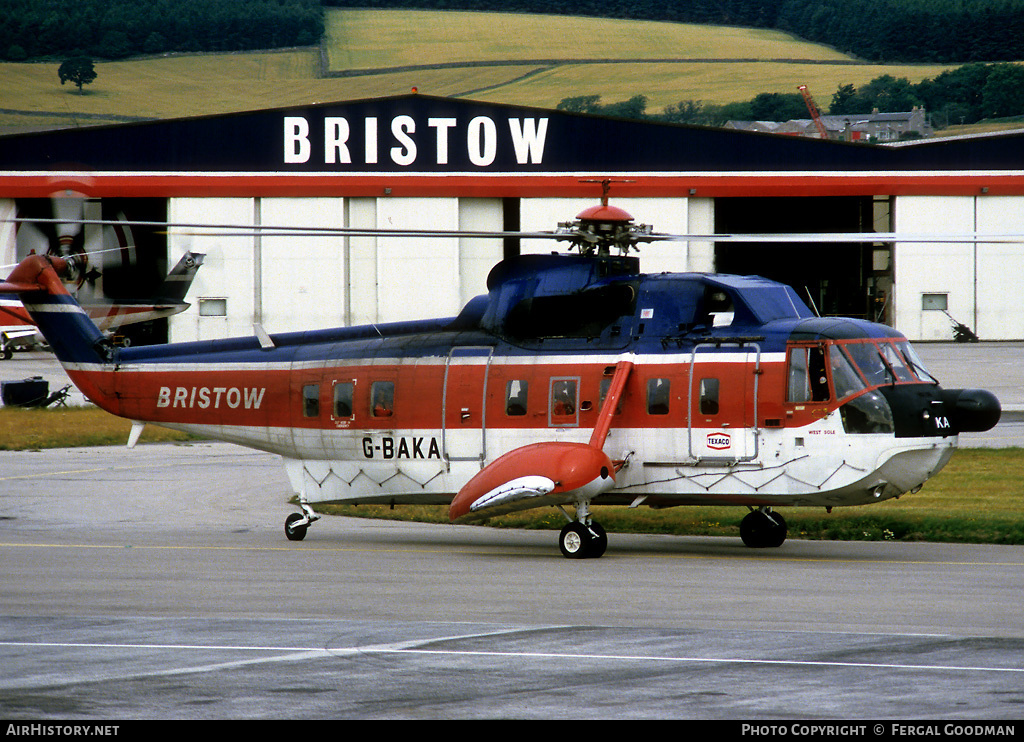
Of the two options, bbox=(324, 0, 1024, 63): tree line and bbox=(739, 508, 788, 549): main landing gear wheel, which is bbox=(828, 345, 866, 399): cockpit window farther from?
bbox=(324, 0, 1024, 63): tree line

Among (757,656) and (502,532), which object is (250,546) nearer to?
(502,532)

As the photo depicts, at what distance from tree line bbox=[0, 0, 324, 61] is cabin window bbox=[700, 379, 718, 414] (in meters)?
103

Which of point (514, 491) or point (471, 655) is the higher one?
point (514, 491)

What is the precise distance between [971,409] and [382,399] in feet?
24.6

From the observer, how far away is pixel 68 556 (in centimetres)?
1472

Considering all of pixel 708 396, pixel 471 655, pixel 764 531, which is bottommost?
pixel 764 531

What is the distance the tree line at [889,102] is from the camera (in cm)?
10394

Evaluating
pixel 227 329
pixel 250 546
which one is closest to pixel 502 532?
pixel 250 546

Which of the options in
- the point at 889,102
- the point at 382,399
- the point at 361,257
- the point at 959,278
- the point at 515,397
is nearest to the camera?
the point at 515,397

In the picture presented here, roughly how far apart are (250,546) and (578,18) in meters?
107

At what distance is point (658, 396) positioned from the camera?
14.7m

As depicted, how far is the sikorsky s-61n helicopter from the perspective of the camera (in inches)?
547

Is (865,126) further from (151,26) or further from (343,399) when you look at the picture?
(343,399)

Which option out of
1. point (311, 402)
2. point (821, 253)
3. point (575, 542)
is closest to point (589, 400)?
point (575, 542)
